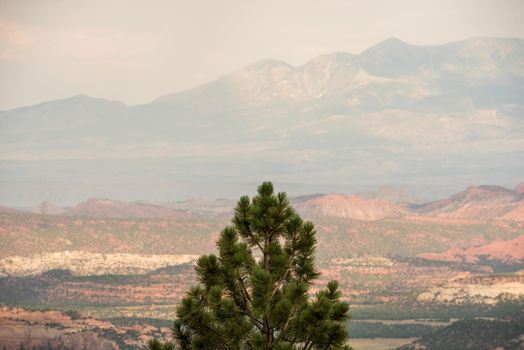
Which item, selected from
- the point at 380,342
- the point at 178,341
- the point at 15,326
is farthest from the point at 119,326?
the point at 178,341

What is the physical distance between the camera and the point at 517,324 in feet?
511

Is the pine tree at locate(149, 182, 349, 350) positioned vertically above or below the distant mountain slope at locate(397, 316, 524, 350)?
above

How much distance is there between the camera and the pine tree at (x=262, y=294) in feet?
132

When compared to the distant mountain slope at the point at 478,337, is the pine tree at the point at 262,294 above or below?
above

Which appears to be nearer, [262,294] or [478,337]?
[262,294]

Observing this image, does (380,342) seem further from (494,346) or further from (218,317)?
Answer: (218,317)

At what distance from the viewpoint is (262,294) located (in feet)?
132

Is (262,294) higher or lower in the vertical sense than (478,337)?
higher

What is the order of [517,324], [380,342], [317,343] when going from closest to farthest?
1. [317,343]
2. [517,324]
3. [380,342]

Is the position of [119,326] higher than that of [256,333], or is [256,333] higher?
[256,333]

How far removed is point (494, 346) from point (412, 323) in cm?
5384

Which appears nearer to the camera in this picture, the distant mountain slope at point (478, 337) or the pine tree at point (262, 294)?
the pine tree at point (262, 294)

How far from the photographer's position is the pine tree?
4022cm

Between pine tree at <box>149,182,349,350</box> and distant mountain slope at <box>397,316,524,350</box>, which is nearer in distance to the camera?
pine tree at <box>149,182,349,350</box>
